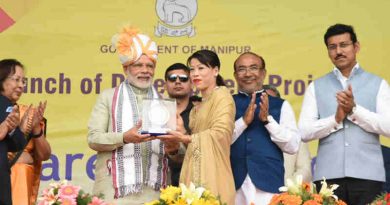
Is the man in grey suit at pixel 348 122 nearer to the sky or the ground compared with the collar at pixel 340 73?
nearer to the ground

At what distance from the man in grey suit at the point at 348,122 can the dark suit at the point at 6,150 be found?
177cm

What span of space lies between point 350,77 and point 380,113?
31 cm

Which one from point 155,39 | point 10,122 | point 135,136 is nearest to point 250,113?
point 135,136

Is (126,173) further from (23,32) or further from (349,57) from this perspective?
(23,32)

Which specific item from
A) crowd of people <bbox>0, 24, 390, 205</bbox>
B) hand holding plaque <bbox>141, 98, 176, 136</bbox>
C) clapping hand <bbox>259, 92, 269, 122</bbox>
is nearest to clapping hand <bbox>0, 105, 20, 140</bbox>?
crowd of people <bbox>0, 24, 390, 205</bbox>

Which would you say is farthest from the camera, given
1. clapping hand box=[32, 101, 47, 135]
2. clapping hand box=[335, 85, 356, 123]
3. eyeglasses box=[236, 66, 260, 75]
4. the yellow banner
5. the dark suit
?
the yellow banner

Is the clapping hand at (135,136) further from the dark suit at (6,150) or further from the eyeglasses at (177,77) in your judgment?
the eyeglasses at (177,77)

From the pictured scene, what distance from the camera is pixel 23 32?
7.01 metres

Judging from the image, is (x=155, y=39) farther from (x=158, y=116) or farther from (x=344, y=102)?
(x=344, y=102)

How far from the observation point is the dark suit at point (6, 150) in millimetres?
5414

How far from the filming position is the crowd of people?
534cm

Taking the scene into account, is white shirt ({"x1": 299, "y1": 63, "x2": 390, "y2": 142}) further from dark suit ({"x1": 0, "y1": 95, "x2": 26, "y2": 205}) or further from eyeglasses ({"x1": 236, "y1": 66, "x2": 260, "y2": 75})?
dark suit ({"x1": 0, "y1": 95, "x2": 26, "y2": 205})

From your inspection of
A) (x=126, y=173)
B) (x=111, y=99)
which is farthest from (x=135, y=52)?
(x=126, y=173)

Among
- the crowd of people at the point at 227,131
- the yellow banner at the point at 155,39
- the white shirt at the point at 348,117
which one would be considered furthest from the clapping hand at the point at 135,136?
the yellow banner at the point at 155,39
